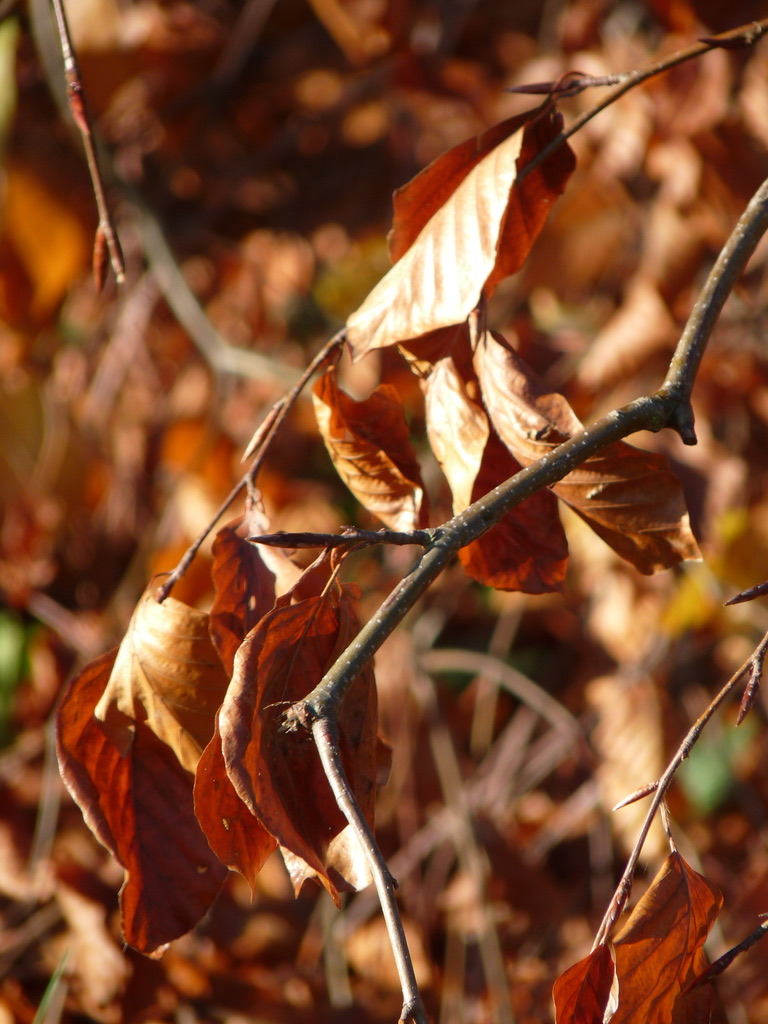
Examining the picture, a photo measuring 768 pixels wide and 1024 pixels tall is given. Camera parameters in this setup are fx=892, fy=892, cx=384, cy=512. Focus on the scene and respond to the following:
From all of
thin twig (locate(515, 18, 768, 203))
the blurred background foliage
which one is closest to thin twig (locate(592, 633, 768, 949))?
thin twig (locate(515, 18, 768, 203))

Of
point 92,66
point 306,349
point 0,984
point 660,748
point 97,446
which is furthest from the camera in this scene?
point 306,349

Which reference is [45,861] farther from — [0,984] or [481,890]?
[481,890]

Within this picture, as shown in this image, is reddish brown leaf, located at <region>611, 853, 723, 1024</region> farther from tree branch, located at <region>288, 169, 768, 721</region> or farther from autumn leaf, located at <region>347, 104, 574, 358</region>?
autumn leaf, located at <region>347, 104, 574, 358</region>

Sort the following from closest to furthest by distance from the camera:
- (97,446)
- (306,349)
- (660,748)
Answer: (660,748) → (97,446) → (306,349)

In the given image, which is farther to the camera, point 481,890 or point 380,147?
point 380,147

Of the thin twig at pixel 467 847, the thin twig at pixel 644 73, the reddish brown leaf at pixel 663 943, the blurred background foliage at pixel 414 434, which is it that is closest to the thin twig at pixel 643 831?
the reddish brown leaf at pixel 663 943

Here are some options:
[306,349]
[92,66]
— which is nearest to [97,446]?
[306,349]

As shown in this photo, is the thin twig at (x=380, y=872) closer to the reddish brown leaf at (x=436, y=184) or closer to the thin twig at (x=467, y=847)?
the reddish brown leaf at (x=436, y=184)
